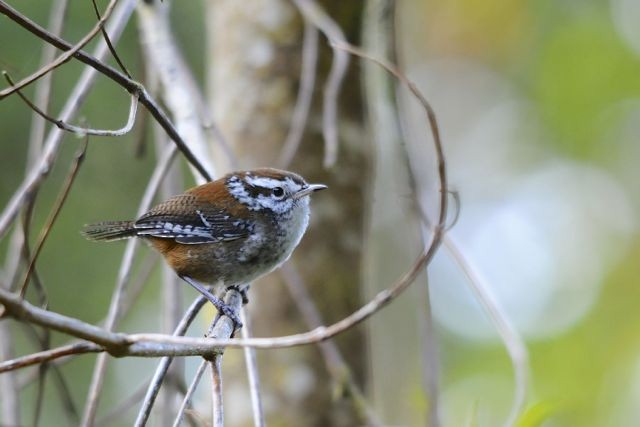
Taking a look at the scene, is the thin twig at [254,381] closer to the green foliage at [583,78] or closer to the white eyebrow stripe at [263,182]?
the white eyebrow stripe at [263,182]

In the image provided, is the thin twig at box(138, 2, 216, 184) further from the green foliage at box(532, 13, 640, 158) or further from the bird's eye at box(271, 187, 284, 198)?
the green foliage at box(532, 13, 640, 158)

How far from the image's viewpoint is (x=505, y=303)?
30.0 feet

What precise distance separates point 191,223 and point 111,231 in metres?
0.33

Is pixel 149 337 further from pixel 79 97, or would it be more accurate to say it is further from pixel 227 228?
pixel 227 228

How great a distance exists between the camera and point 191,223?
11.4 ft

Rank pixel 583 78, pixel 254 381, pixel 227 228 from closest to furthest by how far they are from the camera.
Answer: pixel 254 381
pixel 227 228
pixel 583 78

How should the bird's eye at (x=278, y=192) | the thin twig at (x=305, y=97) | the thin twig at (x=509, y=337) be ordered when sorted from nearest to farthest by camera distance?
the thin twig at (x=509, y=337) < the bird's eye at (x=278, y=192) < the thin twig at (x=305, y=97)

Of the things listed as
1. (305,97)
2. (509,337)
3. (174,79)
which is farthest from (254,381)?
(305,97)

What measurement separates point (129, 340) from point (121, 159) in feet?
19.8

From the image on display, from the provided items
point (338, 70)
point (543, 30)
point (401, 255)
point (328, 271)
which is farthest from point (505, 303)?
point (338, 70)

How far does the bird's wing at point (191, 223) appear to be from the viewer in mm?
3371

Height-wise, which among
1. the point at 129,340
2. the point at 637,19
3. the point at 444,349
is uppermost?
the point at 637,19

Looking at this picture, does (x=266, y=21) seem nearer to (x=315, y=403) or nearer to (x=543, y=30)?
(x=315, y=403)

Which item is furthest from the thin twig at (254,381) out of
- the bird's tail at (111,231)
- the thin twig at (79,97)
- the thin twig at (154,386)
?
the bird's tail at (111,231)
